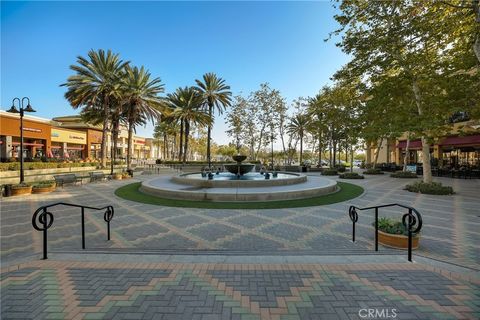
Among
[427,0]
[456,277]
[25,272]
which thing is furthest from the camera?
[427,0]

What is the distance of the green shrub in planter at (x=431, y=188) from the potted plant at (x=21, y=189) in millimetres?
23274

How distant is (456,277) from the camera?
3.71 m

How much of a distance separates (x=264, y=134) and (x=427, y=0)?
3134 cm

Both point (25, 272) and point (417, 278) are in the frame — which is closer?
point (417, 278)

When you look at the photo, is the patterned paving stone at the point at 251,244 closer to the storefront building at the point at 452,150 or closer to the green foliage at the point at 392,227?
the green foliage at the point at 392,227

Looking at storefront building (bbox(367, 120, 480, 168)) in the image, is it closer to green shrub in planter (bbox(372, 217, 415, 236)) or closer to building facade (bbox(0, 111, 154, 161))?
green shrub in planter (bbox(372, 217, 415, 236))

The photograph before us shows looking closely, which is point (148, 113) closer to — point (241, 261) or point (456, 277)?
point (241, 261)

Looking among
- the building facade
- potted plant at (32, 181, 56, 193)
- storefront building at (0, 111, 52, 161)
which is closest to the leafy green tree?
potted plant at (32, 181, 56, 193)

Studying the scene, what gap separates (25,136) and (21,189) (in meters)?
30.6

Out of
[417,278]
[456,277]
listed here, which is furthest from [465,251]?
[417,278]

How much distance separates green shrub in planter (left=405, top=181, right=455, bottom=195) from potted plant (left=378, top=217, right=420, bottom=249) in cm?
1061

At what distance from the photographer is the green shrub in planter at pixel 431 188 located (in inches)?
518
